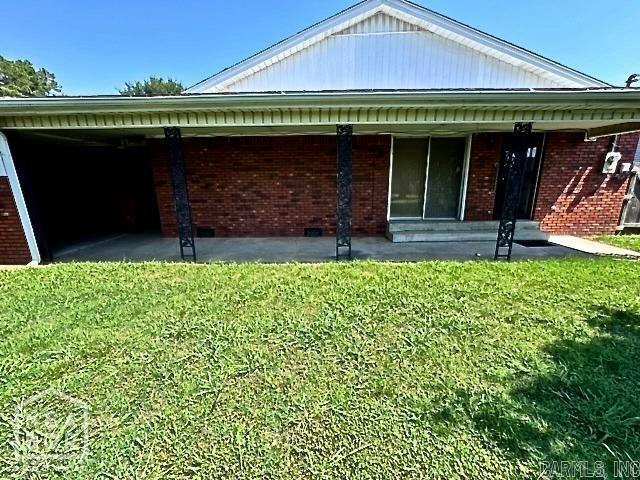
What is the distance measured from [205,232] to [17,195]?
3337 millimetres

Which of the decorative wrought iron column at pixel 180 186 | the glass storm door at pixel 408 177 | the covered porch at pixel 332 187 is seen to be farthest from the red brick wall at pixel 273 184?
the decorative wrought iron column at pixel 180 186

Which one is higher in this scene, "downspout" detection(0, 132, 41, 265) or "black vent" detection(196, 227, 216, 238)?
"downspout" detection(0, 132, 41, 265)

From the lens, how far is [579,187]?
23.1ft

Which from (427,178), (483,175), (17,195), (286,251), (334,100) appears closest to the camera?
(334,100)

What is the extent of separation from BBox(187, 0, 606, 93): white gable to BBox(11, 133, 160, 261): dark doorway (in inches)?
111

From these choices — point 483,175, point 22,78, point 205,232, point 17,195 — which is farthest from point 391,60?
point 22,78

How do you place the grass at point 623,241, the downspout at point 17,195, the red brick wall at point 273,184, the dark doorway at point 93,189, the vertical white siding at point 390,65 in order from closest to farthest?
the downspout at point 17,195 < the grass at point 623,241 < the red brick wall at point 273,184 < the vertical white siding at point 390,65 < the dark doorway at point 93,189

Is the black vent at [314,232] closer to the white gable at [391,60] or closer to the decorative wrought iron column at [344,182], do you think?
the decorative wrought iron column at [344,182]

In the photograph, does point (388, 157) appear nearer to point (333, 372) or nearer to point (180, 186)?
point (180, 186)

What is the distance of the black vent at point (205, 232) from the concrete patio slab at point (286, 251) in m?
0.32

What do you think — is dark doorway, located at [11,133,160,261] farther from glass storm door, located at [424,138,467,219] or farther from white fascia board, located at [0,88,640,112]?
glass storm door, located at [424,138,467,219]

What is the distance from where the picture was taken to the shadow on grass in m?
1.82

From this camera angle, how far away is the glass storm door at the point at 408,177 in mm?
6992

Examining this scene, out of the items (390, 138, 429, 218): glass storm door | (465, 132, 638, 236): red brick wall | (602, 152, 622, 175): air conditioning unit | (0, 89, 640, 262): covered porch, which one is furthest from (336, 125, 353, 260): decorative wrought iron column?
(602, 152, 622, 175): air conditioning unit
